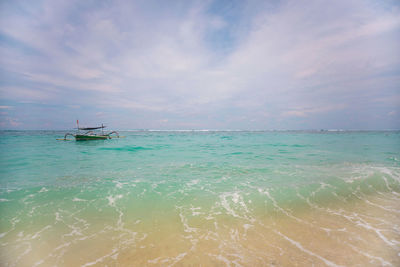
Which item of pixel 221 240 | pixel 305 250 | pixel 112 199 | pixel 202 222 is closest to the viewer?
pixel 305 250

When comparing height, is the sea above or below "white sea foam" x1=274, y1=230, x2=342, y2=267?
below

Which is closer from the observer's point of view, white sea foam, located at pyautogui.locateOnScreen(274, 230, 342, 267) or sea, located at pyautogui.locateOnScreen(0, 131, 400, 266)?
white sea foam, located at pyautogui.locateOnScreen(274, 230, 342, 267)

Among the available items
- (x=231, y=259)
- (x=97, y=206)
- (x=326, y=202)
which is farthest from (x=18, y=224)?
(x=326, y=202)

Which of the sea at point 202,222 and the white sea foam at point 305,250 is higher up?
the white sea foam at point 305,250

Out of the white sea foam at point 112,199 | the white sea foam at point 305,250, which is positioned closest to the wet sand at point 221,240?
the white sea foam at point 305,250

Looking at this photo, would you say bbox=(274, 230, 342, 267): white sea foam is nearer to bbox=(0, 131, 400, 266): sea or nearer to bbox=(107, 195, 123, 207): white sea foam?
bbox=(0, 131, 400, 266): sea

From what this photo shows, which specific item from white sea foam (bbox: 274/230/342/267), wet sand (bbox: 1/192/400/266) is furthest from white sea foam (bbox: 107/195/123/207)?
white sea foam (bbox: 274/230/342/267)

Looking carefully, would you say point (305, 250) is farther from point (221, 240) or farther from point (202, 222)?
point (202, 222)

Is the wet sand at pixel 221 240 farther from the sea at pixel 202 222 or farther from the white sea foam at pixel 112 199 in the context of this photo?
the white sea foam at pixel 112 199

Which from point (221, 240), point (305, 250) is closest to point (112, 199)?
point (221, 240)

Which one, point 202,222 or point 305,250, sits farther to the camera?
point 202,222

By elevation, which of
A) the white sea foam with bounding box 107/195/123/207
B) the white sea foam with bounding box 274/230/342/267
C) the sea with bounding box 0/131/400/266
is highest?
the white sea foam with bounding box 274/230/342/267

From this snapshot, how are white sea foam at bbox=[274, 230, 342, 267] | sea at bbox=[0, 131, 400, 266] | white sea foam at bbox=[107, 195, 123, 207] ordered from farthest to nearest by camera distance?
white sea foam at bbox=[107, 195, 123, 207]
sea at bbox=[0, 131, 400, 266]
white sea foam at bbox=[274, 230, 342, 267]

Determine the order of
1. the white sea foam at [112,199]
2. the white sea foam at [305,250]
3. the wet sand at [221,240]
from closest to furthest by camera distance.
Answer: the white sea foam at [305,250], the wet sand at [221,240], the white sea foam at [112,199]
